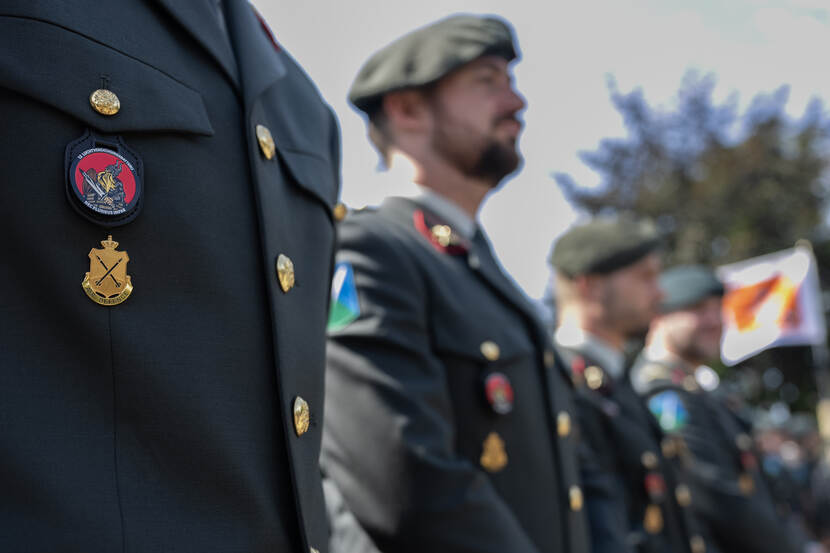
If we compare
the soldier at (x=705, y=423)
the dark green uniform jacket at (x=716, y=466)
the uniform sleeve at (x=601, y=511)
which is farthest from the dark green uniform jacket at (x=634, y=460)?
the dark green uniform jacket at (x=716, y=466)

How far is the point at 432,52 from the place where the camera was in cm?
275

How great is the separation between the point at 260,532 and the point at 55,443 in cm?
27

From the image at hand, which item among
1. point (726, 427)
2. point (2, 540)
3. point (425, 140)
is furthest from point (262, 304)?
point (726, 427)

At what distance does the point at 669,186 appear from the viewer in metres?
18.4

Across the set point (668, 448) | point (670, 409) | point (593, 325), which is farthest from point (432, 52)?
point (670, 409)

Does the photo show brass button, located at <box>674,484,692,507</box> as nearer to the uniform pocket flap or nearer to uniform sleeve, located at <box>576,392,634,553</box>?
uniform sleeve, located at <box>576,392,634,553</box>

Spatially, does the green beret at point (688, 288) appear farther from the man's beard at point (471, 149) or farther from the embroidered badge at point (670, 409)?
the man's beard at point (471, 149)

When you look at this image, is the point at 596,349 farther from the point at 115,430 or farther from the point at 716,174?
the point at 716,174

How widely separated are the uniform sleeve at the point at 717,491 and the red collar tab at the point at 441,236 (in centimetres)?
272

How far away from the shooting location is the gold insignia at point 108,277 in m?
1.07

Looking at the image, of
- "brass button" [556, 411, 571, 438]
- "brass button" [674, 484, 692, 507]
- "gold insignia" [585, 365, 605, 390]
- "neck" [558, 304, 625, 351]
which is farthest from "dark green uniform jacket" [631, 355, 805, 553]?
"brass button" [556, 411, 571, 438]

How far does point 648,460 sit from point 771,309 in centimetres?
763

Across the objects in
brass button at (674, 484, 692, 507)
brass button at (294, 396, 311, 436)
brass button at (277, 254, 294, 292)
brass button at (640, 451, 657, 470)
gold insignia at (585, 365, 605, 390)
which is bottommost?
brass button at (674, 484, 692, 507)

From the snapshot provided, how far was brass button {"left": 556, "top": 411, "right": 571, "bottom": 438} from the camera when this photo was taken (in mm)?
2486
